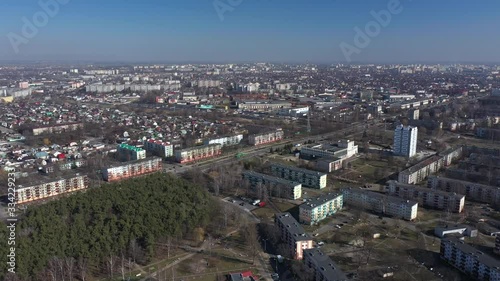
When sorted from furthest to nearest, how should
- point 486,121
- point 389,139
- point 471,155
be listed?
point 486,121, point 389,139, point 471,155

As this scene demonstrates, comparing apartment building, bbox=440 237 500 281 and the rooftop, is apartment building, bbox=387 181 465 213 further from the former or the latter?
apartment building, bbox=440 237 500 281

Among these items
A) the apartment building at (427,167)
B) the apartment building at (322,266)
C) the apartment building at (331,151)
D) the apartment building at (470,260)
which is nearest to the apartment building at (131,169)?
the apartment building at (331,151)

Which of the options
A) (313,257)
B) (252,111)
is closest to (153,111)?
(252,111)

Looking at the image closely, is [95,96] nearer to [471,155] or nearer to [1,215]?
[1,215]

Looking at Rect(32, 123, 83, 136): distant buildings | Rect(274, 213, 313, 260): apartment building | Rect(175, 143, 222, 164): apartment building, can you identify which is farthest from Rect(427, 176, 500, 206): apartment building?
Rect(32, 123, 83, 136): distant buildings

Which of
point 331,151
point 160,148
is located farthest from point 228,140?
point 331,151

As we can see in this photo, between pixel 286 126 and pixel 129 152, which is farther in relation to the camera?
pixel 286 126

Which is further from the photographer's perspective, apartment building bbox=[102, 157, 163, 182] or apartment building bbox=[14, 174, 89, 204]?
apartment building bbox=[102, 157, 163, 182]
